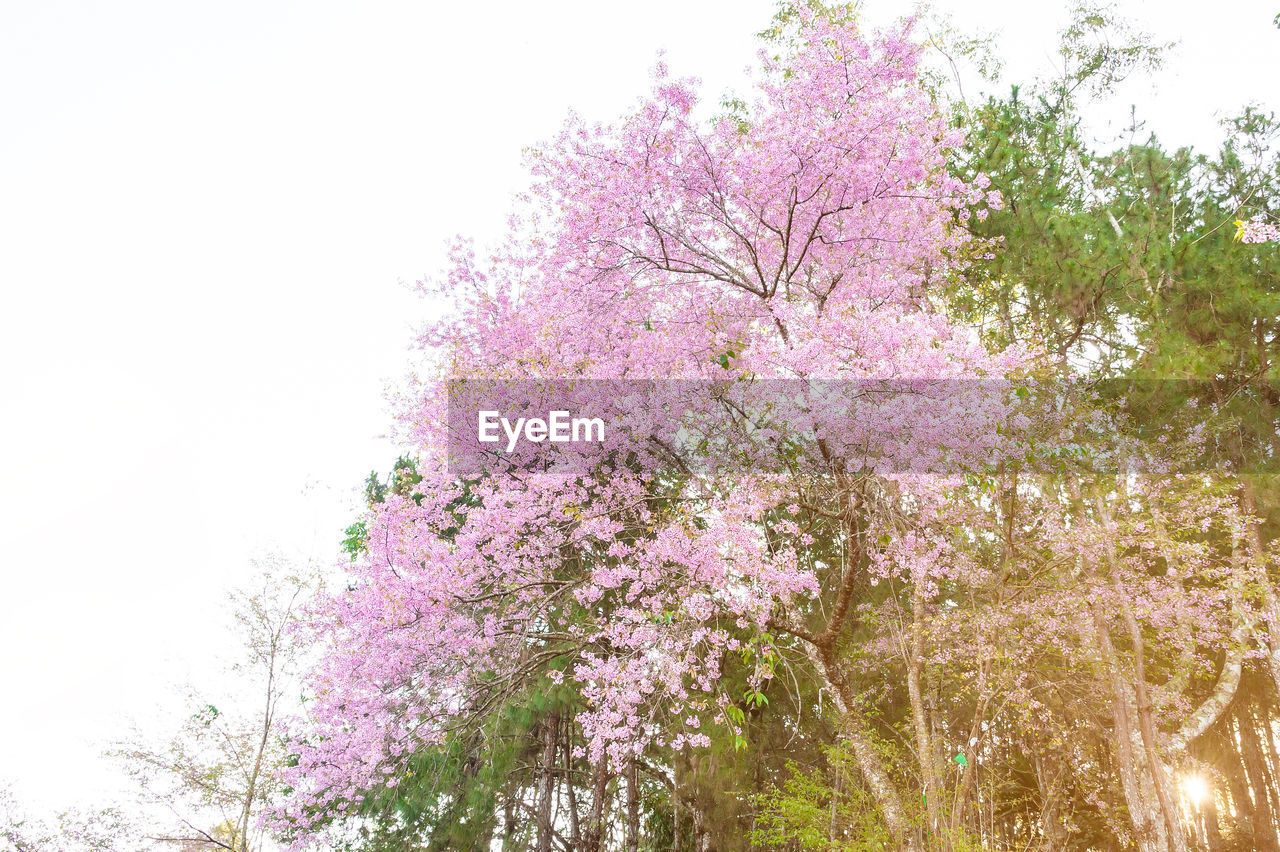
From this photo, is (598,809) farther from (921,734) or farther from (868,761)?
(921,734)

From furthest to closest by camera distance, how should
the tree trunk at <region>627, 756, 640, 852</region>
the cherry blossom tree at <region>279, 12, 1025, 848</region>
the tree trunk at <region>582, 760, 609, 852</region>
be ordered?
the tree trunk at <region>627, 756, 640, 852</region>
the tree trunk at <region>582, 760, 609, 852</region>
the cherry blossom tree at <region>279, 12, 1025, 848</region>

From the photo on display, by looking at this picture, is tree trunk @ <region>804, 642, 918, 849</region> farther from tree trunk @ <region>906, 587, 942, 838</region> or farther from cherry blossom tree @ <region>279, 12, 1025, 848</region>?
tree trunk @ <region>906, 587, 942, 838</region>

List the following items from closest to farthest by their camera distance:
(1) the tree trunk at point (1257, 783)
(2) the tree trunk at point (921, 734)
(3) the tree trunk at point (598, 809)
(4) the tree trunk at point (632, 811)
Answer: (2) the tree trunk at point (921, 734) < (3) the tree trunk at point (598, 809) < (4) the tree trunk at point (632, 811) < (1) the tree trunk at point (1257, 783)

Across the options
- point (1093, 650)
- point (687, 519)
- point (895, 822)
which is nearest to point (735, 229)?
point (687, 519)

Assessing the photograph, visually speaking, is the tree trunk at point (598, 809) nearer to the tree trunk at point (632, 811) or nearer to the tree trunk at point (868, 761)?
the tree trunk at point (632, 811)

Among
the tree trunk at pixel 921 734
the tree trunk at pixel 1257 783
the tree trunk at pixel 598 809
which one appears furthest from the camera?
the tree trunk at pixel 1257 783

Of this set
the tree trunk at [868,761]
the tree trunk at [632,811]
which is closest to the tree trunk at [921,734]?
the tree trunk at [868,761]

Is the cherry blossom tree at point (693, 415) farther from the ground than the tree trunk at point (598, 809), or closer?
farther from the ground

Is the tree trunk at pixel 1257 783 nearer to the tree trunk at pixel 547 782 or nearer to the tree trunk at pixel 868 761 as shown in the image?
the tree trunk at pixel 868 761

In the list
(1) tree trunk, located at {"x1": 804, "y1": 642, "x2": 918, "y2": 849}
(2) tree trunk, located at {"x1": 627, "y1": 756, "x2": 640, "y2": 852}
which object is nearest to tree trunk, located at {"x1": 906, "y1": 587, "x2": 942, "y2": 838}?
(1) tree trunk, located at {"x1": 804, "y1": 642, "x2": 918, "y2": 849}

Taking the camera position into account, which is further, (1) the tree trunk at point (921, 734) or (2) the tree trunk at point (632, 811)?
(2) the tree trunk at point (632, 811)

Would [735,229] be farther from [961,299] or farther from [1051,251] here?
[1051,251]

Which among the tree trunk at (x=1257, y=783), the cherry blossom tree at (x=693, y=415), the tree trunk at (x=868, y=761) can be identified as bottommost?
the tree trunk at (x=1257, y=783)

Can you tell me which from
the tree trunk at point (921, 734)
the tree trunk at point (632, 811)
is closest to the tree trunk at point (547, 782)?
the tree trunk at point (632, 811)
